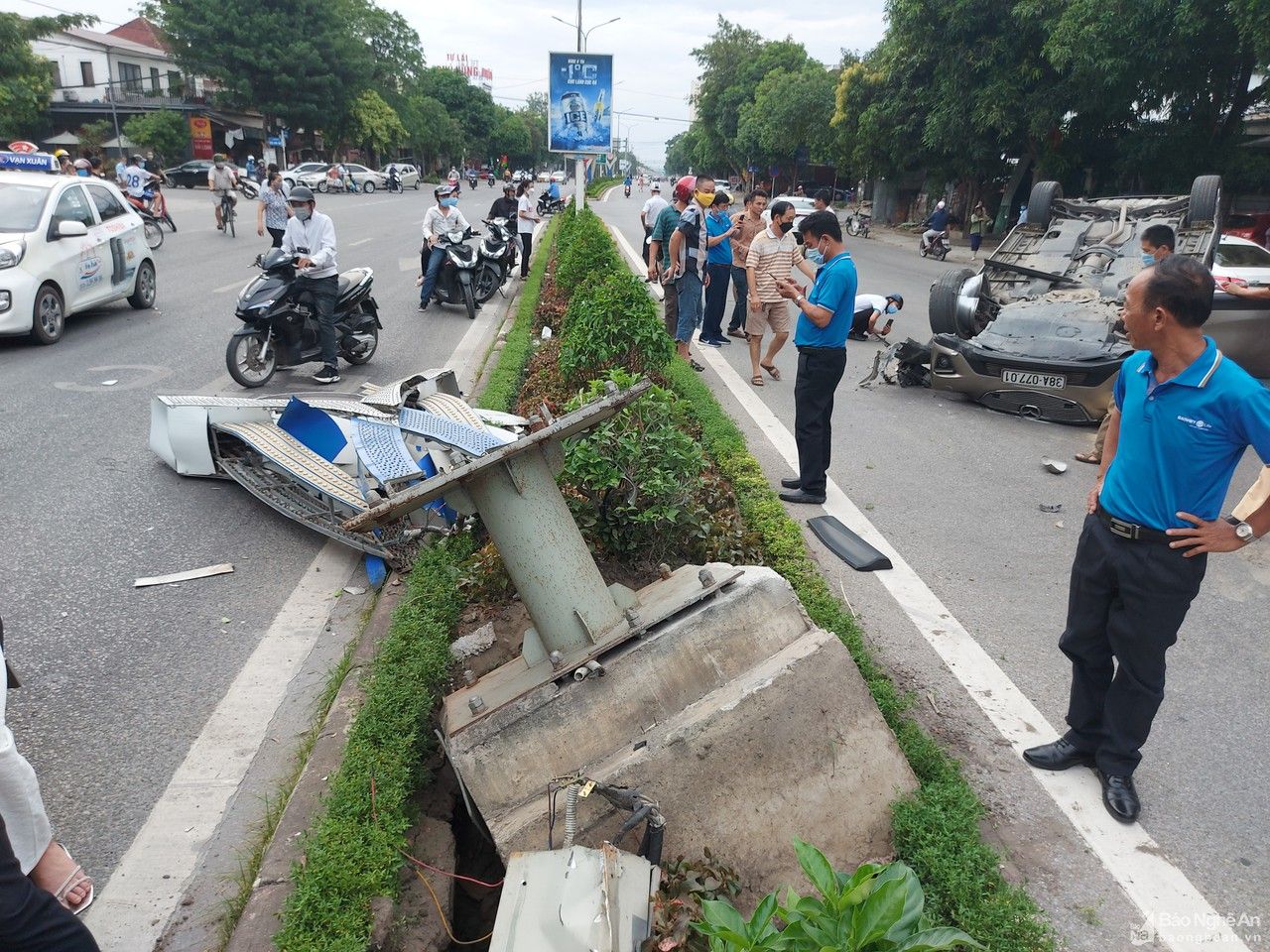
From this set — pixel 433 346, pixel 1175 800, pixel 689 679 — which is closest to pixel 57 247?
pixel 433 346

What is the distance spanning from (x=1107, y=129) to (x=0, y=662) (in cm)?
2844

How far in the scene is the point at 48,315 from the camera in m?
8.80

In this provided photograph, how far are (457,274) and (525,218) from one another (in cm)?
329

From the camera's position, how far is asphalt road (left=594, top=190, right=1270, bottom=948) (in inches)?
115

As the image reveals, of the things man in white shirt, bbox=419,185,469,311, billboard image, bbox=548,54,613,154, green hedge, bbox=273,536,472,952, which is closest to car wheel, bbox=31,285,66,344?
man in white shirt, bbox=419,185,469,311

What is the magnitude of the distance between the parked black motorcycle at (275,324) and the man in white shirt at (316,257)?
10 cm

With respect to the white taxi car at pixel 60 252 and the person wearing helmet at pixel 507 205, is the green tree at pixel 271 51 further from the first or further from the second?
the white taxi car at pixel 60 252

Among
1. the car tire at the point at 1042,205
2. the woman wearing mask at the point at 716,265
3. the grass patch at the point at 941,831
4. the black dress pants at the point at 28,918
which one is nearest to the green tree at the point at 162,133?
the woman wearing mask at the point at 716,265

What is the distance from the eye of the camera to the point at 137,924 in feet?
8.29

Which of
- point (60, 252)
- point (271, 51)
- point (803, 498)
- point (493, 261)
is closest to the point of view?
point (803, 498)

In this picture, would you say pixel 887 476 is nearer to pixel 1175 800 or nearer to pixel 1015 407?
pixel 1015 407

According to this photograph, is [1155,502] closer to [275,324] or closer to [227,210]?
[275,324]

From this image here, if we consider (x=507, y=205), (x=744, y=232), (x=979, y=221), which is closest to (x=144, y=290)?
(x=507, y=205)

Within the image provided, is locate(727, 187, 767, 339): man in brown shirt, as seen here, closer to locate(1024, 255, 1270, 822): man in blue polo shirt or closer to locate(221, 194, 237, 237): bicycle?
locate(1024, 255, 1270, 822): man in blue polo shirt
